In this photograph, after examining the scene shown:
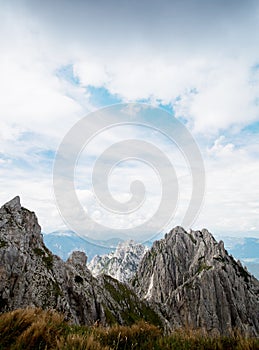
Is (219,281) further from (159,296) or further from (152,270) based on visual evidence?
(152,270)

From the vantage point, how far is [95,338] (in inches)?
326

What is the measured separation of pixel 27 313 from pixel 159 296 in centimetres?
18622

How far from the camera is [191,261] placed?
184 metres

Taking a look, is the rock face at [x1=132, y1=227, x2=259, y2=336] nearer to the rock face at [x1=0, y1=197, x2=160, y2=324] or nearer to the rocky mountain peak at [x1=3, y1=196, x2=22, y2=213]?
the rock face at [x1=0, y1=197, x2=160, y2=324]

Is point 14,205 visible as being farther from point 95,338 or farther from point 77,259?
point 95,338

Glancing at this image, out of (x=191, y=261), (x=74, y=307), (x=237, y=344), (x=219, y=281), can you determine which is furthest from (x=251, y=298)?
(x=237, y=344)

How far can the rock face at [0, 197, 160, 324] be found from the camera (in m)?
45.8

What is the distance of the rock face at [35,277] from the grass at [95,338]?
105ft

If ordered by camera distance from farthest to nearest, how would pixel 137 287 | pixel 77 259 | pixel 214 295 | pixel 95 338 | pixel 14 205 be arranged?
pixel 137 287
pixel 214 295
pixel 77 259
pixel 14 205
pixel 95 338

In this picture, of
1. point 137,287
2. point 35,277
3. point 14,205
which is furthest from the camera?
point 137,287

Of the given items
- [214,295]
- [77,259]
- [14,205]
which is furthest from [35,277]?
[214,295]

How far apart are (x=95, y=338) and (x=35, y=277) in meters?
48.7

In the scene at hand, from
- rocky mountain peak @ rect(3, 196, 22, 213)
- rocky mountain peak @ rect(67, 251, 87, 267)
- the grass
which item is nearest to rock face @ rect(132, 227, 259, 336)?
rocky mountain peak @ rect(67, 251, 87, 267)

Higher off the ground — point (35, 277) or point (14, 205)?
point (14, 205)
